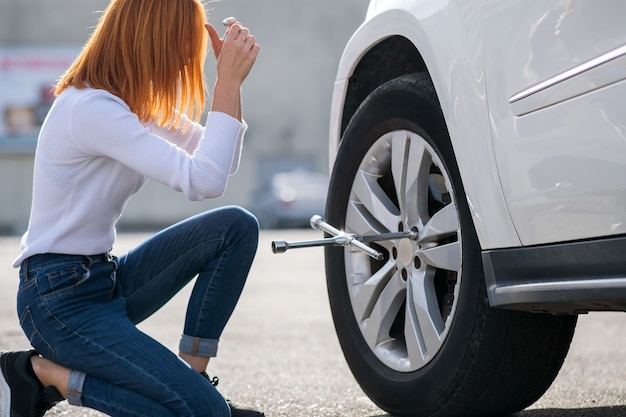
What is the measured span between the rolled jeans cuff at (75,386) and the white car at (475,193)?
76 cm

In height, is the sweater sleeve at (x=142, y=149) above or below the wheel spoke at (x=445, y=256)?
above

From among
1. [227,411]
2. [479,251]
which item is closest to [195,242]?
[227,411]

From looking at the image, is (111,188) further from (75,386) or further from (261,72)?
(261,72)

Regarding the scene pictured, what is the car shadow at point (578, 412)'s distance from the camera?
2.77 m

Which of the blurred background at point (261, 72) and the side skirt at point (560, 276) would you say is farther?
the blurred background at point (261, 72)

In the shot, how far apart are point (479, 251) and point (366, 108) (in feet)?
2.14

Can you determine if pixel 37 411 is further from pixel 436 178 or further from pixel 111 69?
pixel 436 178

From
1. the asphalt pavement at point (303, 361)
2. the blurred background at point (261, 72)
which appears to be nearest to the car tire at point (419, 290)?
the asphalt pavement at point (303, 361)

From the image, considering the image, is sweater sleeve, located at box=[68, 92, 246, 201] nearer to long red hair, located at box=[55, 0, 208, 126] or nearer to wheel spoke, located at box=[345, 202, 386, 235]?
long red hair, located at box=[55, 0, 208, 126]

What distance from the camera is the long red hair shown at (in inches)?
97.4

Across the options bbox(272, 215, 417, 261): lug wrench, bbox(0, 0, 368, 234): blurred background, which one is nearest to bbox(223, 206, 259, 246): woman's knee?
bbox(272, 215, 417, 261): lug wrench

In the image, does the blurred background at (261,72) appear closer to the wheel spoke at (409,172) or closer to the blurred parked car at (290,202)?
the blurred parked car at (290,202)

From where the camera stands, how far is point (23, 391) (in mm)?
2453

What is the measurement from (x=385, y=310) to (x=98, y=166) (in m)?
0.83
